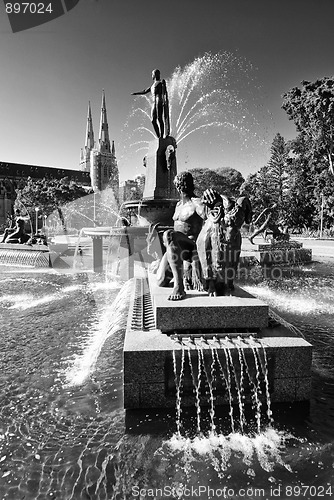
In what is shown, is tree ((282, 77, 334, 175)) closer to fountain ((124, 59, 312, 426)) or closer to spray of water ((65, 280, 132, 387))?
spray of water ((65, 280, 132, 387))

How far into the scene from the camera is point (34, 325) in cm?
771

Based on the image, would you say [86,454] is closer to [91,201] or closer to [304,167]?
[304,167]

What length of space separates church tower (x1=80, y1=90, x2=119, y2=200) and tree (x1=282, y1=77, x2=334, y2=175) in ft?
292

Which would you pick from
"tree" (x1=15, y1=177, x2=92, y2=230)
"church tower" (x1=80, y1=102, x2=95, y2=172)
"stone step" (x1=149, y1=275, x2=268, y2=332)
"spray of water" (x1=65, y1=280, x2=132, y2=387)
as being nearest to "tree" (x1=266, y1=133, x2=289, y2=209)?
"tree" (x1=15, y1=177, x2=92, y2=230)

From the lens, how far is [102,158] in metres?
133

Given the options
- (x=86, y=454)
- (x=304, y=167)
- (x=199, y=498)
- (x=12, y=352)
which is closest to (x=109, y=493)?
(x=86, y=454)

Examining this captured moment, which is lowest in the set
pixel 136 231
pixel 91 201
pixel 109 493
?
pixel 109 493

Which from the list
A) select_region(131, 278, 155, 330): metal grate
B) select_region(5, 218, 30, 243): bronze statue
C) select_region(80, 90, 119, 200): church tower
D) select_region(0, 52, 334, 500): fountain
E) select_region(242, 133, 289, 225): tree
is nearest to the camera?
select_region(0, 52, 334, 500): fountain

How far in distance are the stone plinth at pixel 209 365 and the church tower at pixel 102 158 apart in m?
120

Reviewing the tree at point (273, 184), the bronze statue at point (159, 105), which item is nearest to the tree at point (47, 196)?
the tree at point (273, 184)

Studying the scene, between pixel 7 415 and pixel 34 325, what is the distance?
3.75 m

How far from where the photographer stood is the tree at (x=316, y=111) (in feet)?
108

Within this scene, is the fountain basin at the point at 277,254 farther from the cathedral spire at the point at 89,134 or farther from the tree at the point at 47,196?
the cathedral spire at the point at 89,134

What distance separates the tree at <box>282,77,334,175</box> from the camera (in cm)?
3281
